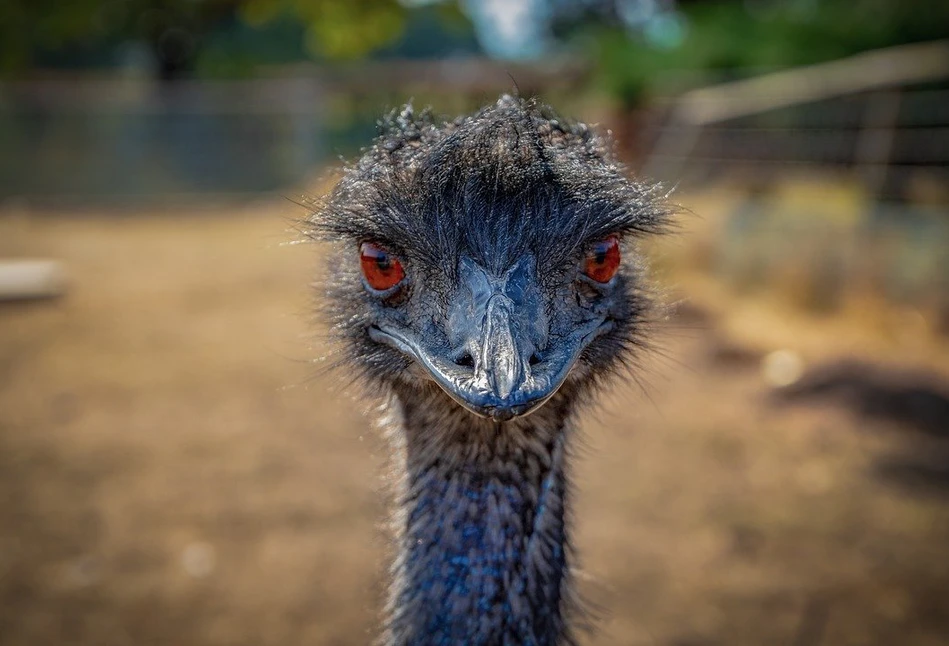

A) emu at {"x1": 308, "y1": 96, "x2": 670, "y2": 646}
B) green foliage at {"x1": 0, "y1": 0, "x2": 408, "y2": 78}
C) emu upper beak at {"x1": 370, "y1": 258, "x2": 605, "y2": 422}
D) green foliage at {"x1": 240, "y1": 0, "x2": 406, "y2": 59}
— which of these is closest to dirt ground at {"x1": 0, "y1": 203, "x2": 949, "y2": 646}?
emu at {"x1": 308, "y1": 96, "x2": 670, "y2": 646}

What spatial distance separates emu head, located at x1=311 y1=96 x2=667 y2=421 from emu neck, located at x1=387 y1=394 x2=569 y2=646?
0.39 feet

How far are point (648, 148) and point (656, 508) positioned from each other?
700 centimetres

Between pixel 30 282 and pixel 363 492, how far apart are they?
184 inches

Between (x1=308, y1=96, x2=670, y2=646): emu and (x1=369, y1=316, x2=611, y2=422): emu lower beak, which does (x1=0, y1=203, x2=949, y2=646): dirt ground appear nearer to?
(x1=308, y1=96, x2=670, y2=646): emu

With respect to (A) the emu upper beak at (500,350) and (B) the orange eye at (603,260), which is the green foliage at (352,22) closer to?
(B) the orange eye at (603,260)

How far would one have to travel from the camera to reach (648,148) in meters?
10.2

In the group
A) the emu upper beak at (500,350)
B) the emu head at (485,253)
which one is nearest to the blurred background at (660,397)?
the emu head at (485,253)

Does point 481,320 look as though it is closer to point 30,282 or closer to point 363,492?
point 363,492

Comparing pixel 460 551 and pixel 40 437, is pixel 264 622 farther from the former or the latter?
pixel 40 437

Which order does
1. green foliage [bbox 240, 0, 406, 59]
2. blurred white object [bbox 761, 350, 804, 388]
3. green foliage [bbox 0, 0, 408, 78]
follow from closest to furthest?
blurred white object [bbox 761, 350, 804, 388]
green foliage [bbox 240, 0, 406, 59]
green foliage [bbox 0, 0, 408, 78]

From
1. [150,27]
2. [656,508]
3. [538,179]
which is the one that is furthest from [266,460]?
[150,27]

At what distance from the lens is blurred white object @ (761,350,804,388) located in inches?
211

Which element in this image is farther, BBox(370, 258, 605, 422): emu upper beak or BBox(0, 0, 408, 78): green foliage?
BBox(0, 0, 408, 78): green foliage

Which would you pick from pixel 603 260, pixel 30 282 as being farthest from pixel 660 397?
pixel 30 282
